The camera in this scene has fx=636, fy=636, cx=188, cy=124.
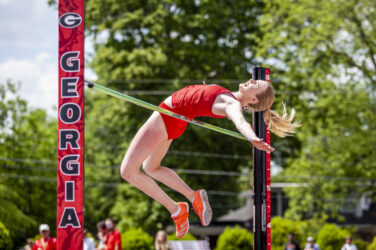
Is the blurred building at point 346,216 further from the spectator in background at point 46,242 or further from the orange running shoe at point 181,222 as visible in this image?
the orange running shoe at point 181,222

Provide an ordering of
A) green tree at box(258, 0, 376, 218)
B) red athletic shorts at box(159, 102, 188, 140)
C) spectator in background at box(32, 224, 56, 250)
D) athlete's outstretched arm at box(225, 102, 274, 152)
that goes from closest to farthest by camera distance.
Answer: athlete's outstretched arm at box(225, 102, 274, 152) < red athletic shorts at box(159, 102, 188, 140) < spectator in background at box(32, 224, 56, 250) < green tree at box(258, 0, 376, 218)

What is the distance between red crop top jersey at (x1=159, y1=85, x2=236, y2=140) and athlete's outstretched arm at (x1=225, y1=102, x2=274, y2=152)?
0.21 meters

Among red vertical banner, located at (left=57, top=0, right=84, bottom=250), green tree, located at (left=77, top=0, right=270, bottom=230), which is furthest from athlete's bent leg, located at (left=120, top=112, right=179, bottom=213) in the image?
green tree, located at (left=77, top=0, right=270, bottom=230)

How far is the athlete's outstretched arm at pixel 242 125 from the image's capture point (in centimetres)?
393

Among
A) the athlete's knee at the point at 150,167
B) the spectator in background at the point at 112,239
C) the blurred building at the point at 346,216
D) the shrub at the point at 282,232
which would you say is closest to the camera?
the athlete's knee at the point at 150,167

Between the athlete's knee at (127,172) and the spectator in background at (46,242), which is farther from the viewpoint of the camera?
the spectator in background at (46,242)

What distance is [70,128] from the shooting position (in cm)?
385

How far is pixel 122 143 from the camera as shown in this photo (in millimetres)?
22484

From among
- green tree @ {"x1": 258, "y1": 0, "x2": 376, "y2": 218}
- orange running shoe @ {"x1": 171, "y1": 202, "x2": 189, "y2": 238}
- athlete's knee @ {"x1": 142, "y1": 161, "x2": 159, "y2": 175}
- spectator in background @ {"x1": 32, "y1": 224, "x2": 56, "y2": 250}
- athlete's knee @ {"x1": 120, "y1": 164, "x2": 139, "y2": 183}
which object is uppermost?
green tree @ {"x1": 258, "y1": 0, "x2": 376, "y2": 218}

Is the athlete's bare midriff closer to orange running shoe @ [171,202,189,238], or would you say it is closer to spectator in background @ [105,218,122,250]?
orange running shoe @ [171,202,189,238]

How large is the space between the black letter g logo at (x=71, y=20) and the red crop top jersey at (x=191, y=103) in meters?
1.05

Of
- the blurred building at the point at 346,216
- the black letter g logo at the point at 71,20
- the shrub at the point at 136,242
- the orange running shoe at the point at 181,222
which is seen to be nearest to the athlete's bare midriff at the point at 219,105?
the orange running shoe at the point at 181,222

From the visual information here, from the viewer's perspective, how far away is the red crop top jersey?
14.8 feet

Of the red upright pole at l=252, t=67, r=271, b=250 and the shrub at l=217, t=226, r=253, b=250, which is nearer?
the red upright pole at l=252, t=67, r=271, b=250
